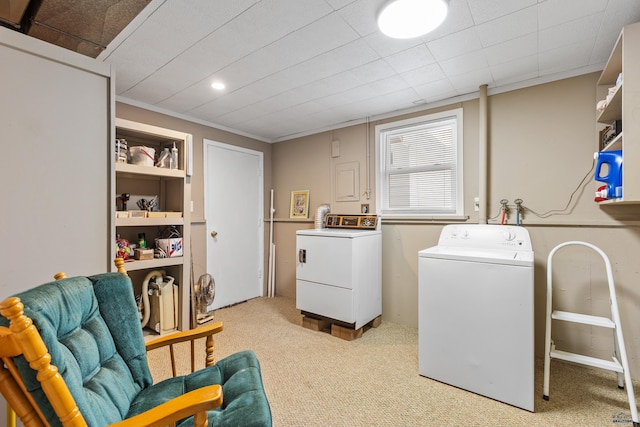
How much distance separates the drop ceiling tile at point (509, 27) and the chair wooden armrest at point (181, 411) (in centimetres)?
232

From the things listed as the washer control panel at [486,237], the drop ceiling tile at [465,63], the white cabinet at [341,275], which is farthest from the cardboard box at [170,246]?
the drop ceiling tile at [465,63]

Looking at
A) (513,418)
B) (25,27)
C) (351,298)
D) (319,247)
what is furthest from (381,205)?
(25,27)

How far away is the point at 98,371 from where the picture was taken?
121 centimetres

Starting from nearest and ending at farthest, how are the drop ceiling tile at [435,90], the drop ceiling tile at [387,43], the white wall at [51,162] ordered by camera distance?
the white wall at [51,162] → the drop ceiling tile at [387,43] → the drop ceiling tile at [435,90]

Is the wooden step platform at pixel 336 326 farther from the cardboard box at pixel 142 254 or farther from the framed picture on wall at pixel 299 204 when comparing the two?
the cardboard box at pixel 142 254

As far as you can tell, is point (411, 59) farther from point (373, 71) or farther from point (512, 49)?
point (512, 49)

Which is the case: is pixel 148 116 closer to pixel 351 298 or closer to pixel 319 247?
pixel 319 247

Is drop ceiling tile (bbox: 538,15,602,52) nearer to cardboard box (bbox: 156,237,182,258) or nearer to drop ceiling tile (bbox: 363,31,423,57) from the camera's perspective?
drop ceiling tile (bbox: 363,31,423,57)

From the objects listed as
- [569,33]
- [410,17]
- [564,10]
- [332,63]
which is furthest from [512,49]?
[332,63]

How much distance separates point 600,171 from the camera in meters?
2.01

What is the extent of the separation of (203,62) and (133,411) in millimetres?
2175

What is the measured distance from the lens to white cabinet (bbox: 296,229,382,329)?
2801mm

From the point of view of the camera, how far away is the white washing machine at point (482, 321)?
1822 millimetres

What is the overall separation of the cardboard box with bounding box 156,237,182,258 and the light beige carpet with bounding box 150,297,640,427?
0.88 metres
